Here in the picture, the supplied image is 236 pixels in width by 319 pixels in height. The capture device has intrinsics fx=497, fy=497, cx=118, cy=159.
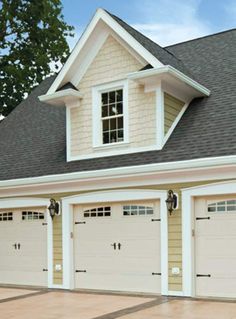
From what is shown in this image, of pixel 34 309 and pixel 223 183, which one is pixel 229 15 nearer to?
pixel 223 183

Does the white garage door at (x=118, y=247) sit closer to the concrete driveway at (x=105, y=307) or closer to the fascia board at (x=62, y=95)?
the concrete driveway at (x=105, y=307)

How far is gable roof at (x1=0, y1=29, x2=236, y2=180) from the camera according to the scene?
10.8 metres

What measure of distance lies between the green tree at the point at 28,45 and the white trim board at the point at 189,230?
1608 cm

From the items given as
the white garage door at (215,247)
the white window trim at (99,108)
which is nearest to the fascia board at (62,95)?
the white window trim at (99,108)

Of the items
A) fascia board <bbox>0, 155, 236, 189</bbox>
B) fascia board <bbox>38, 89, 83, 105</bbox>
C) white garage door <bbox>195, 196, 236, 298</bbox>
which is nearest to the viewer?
fascia board <bbox>0, 155, 236, 189</bbox>

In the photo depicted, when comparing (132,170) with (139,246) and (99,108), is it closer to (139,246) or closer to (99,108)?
(139,246)

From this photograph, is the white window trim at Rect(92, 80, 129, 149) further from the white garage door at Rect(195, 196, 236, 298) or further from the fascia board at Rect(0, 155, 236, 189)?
the white garage door at Rect(195, 196, 236, 298)

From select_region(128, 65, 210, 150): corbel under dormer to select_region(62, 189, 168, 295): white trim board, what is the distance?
3.96 ft

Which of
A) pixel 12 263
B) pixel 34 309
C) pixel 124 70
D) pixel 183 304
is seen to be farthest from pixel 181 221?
pixel 12 263

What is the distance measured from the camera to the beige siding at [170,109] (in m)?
11.8

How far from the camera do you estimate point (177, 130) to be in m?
11.8

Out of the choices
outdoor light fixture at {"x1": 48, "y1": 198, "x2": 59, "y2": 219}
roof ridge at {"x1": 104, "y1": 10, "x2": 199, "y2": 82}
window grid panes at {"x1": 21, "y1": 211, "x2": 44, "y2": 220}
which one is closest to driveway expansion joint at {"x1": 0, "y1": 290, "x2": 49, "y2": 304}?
outdoor light fixture at {"x1": 48, "y1": 198, "x2": 59, "y2": 219}

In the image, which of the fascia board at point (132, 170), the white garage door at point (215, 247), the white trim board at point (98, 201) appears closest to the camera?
the fascia board at point (132, 170)

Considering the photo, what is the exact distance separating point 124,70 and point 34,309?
617cm
